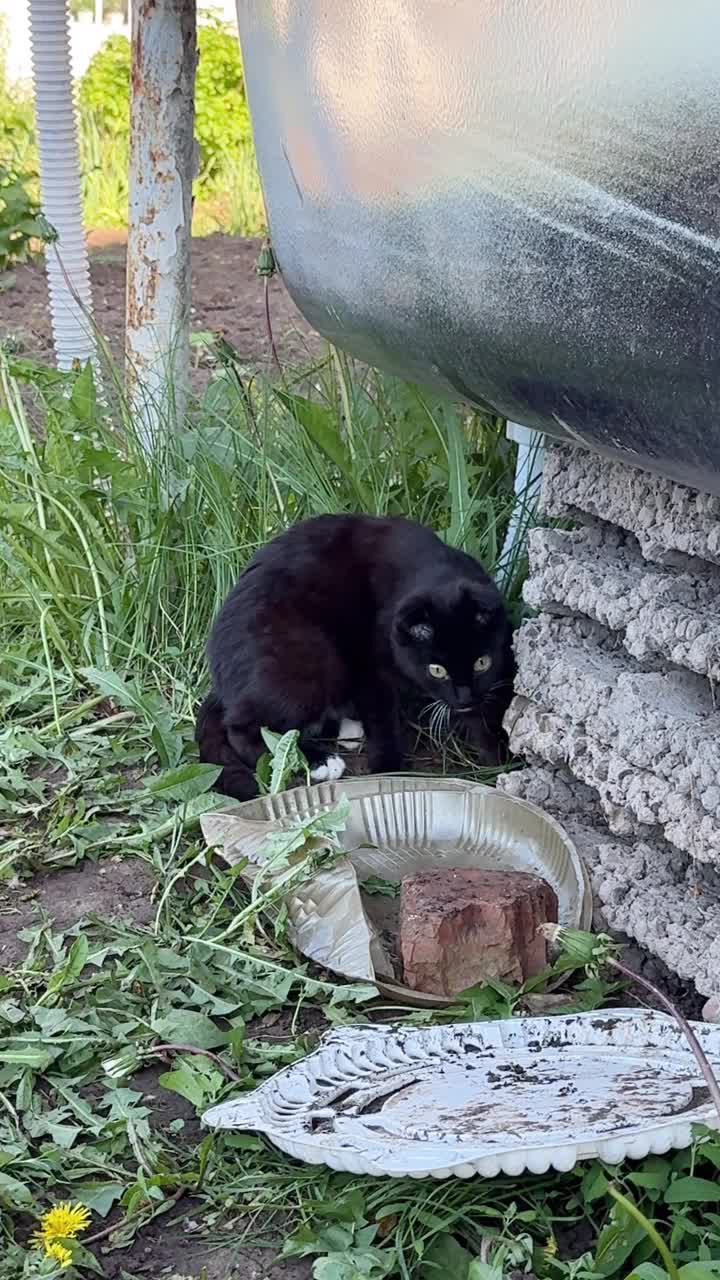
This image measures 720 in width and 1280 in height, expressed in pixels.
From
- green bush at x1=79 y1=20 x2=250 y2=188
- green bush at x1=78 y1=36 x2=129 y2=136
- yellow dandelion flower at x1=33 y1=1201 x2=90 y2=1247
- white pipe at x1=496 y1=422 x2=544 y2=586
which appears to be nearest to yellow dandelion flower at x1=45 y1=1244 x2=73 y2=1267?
yellow dandelion flower at x1=33 y1=1201 x2=90 y2=1247

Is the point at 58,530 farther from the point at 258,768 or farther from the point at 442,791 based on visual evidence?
the point at 442,791

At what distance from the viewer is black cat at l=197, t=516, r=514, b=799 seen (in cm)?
233

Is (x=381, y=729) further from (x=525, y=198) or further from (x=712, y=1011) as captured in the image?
(x=525, y=198)

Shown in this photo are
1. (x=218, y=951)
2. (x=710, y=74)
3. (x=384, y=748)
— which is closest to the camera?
(x=710, y=74)

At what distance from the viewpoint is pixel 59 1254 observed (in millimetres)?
1256

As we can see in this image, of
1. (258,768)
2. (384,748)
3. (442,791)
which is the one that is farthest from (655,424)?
(384,748)

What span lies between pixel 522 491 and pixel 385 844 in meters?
0.76

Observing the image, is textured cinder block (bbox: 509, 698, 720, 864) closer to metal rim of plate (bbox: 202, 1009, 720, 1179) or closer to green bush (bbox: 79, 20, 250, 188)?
metal rim of plate (bbox: 202, 1009, 720, 1179)

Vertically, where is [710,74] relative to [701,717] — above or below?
above

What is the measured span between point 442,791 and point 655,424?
0.87 metres

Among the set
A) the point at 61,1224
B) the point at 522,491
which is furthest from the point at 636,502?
the point at 61,1224

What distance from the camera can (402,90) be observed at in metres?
1.65

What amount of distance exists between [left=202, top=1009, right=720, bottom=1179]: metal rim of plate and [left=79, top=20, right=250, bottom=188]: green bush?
6.72 m

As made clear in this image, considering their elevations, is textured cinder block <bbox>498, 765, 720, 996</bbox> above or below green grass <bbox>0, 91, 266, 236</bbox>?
below
